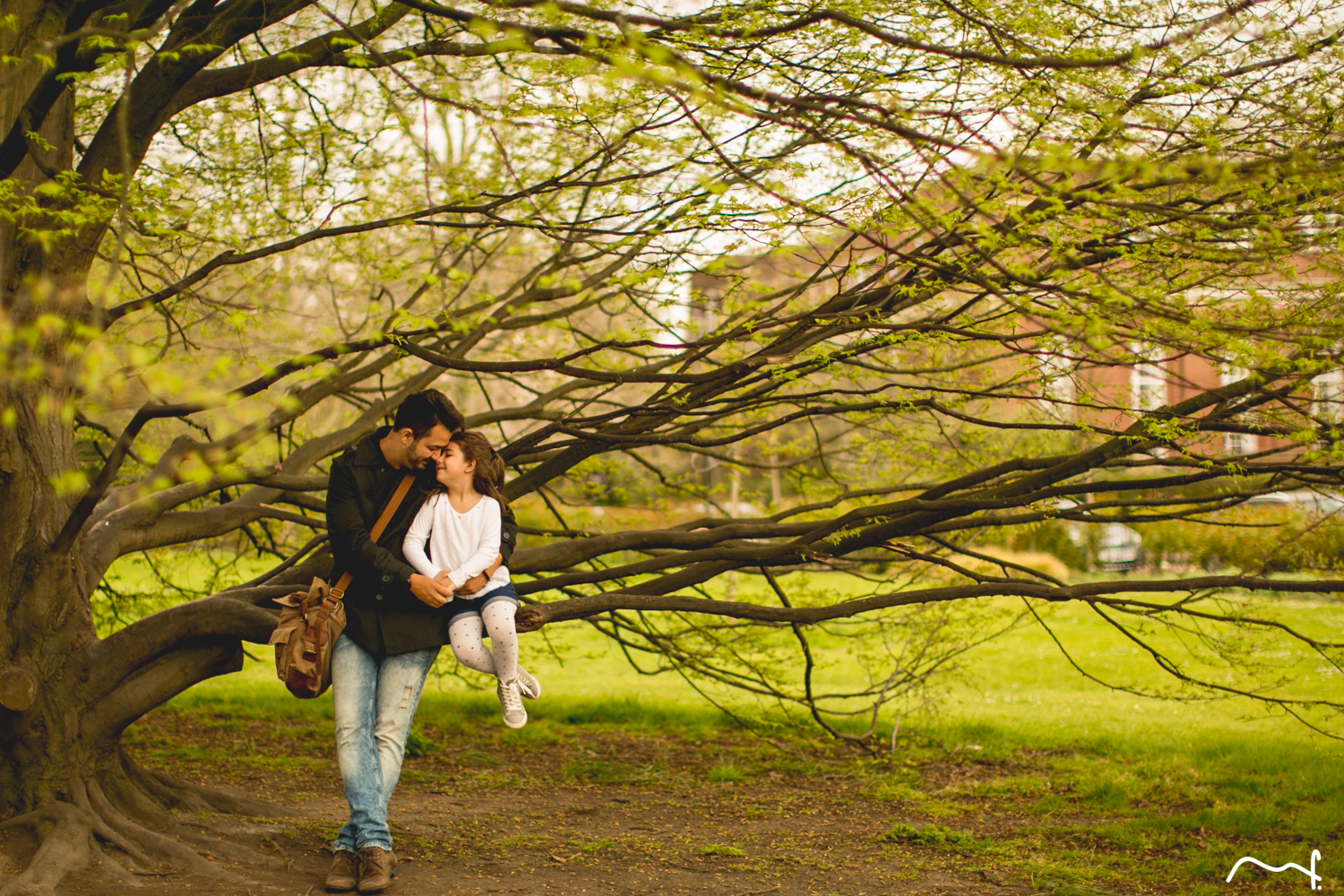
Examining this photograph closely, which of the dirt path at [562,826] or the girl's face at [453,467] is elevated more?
the girl's face at [453,467]

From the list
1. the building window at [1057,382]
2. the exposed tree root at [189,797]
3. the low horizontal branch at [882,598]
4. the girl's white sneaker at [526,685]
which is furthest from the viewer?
the exposed tree root at [189,797]

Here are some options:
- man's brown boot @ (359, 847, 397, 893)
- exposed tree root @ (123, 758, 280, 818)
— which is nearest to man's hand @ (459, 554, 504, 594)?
man's brown boot @ (359, 847, 397, 893)

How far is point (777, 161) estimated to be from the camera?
5176 mm

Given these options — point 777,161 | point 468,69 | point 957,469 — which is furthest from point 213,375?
point 957,469

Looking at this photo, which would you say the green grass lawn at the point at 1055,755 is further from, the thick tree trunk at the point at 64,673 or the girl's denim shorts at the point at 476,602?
the girl's denim shorts at the point at 476,602

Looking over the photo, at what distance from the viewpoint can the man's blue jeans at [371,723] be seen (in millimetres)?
3986

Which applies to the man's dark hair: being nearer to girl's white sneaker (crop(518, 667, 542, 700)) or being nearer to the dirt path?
girl's white sneaker (crop(518, 667, 542, 700))

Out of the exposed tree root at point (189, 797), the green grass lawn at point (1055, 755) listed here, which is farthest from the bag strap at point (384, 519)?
the green grass lawn at point (1055, 755)

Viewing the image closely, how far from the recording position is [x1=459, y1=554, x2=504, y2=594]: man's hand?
3.96 m

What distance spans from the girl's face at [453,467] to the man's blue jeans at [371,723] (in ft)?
2.18

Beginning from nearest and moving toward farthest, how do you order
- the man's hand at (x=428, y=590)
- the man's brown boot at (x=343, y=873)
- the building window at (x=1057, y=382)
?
the man's hand at (x=428, y=590) → the man's brown boot at (x=343, y=873) → the building window at (x=1057, y=382)

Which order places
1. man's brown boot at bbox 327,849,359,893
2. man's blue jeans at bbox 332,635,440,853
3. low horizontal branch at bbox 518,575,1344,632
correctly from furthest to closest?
low horizontal branch at bbox 518,575,1344,632, man's brown boot at bbox 327,849,359,893, man's blue jeans at bbox 332,635,440,853

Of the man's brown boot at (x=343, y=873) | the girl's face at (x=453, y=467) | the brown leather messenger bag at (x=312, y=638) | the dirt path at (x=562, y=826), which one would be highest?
the girl's face at (x=453, y=467)

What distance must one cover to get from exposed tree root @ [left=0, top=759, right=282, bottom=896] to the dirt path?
5 cm
